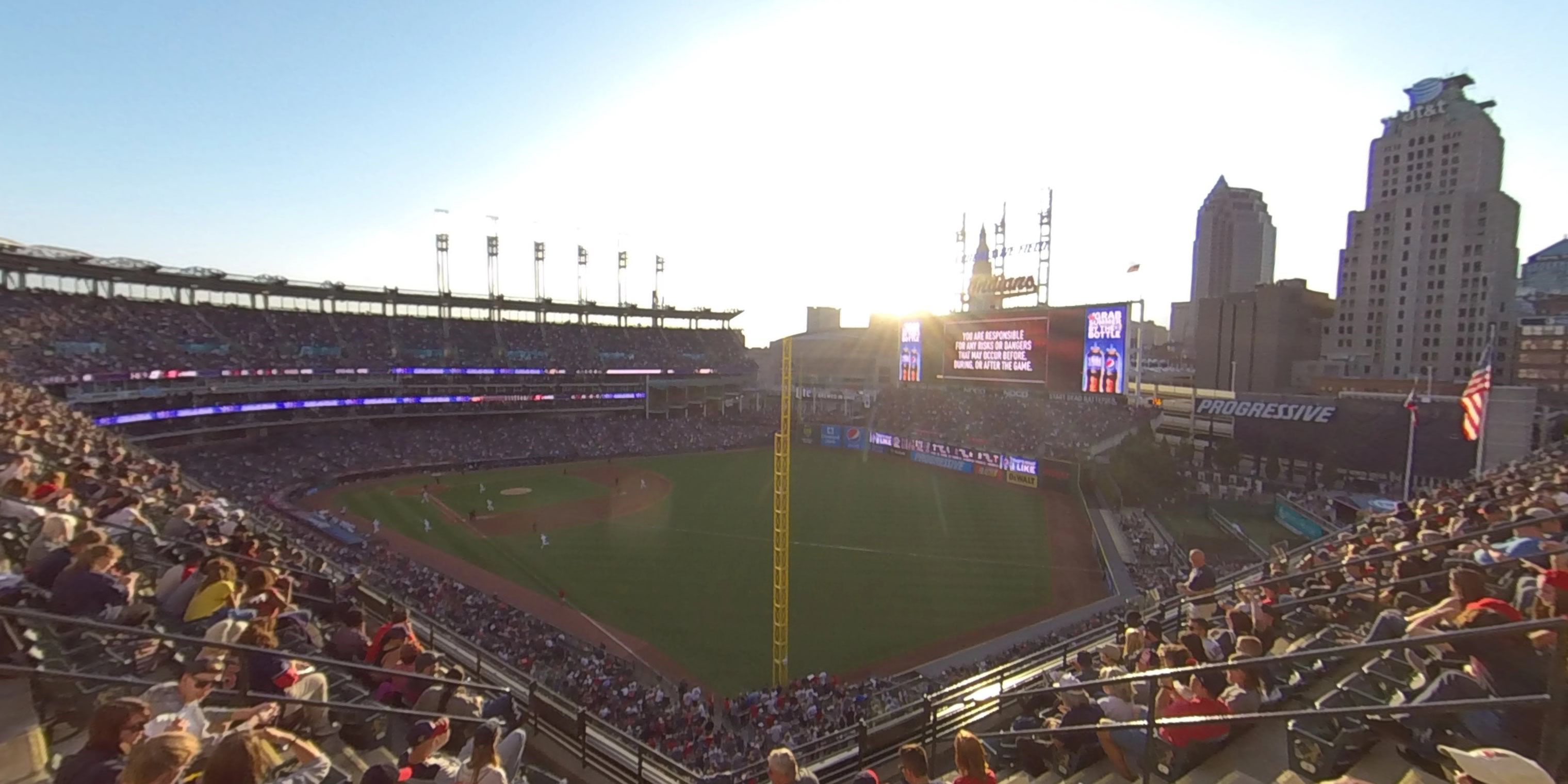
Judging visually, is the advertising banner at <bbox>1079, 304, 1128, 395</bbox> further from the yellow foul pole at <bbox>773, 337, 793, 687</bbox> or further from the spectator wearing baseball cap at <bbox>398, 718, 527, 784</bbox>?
the spectator wearing baseball cap at <bbox>398, 718, 527, 784</bbox>

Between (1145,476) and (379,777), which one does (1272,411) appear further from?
(379,777)

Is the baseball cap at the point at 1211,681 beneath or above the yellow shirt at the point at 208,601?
beneath

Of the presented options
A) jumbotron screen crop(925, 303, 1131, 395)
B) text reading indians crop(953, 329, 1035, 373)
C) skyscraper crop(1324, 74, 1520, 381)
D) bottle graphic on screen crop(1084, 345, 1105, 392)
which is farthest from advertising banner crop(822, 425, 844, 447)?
skyscraper crop(1324, 74, 1520, 381)

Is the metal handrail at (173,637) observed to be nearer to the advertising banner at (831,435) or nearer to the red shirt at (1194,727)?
the red shirt at (1194,727)

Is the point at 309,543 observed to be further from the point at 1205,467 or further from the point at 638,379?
the point at 1205,467

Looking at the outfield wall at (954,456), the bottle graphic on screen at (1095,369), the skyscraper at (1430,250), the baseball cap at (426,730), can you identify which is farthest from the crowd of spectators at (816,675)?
the skyscraper at (1430,250)
